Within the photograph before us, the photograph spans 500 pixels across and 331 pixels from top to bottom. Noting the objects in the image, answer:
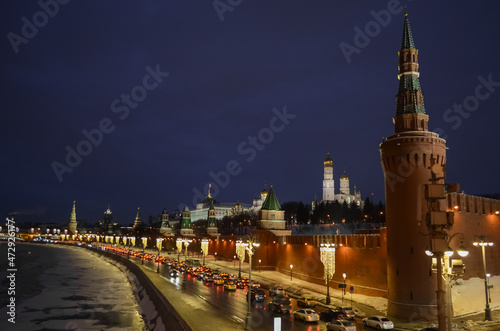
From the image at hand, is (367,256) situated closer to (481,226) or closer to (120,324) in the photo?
(481,226)

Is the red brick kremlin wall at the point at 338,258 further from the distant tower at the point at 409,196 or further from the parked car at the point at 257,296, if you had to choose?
→ the parked car at the point at 257,296

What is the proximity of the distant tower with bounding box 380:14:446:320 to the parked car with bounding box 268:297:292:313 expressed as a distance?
24.0ft

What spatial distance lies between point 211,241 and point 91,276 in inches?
1058

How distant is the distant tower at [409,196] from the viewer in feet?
97.1

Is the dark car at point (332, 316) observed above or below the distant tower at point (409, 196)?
below

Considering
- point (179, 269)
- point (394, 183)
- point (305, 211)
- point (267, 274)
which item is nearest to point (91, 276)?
point (179, 269)

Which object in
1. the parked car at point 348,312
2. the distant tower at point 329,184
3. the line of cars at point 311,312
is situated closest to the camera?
the line of cars at point 311,312

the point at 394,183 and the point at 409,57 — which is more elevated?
the point at 409,57

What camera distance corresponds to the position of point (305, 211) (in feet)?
429

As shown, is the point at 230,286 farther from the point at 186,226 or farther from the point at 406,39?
the point at 186,226

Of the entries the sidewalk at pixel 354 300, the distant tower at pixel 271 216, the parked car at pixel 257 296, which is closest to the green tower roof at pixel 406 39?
the sidewalk at pixel 354 300

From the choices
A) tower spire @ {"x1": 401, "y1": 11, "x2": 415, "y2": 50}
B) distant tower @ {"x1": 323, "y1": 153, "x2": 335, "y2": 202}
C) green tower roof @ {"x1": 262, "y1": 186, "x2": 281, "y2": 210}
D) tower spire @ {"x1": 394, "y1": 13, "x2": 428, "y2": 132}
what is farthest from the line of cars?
distant tower @ {"x1": 323, "y1": 153, "x2": 335, "y2": 202}

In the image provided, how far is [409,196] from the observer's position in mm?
31109

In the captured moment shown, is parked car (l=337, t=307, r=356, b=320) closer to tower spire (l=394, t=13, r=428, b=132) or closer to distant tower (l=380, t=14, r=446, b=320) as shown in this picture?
distant tower (l=380, t=14, r=446, b=320)
